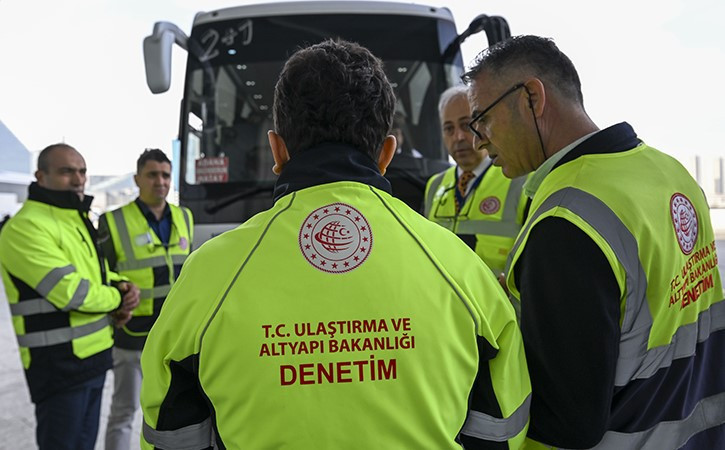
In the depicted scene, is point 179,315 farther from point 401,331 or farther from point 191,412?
point 401,331

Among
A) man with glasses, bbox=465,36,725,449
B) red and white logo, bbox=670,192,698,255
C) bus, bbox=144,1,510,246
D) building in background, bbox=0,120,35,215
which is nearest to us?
man with glasses, bbox=465,36,725,449

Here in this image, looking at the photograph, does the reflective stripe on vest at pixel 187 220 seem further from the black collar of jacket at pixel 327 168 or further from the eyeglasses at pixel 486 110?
the black collar of jacket at pixel 327 168

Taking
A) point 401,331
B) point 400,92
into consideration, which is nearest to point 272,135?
point 401,331

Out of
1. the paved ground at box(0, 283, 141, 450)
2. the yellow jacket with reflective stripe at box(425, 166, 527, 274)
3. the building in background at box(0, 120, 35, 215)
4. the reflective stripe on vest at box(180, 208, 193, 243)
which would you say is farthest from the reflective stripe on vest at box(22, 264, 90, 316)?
the building in background at box(0, 120, 35, 215)

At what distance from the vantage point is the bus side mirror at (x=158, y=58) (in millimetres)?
3582

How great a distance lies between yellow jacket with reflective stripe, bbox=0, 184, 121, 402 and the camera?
246 centimetres

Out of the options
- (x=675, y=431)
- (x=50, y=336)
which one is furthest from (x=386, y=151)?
(x=50, y=336)

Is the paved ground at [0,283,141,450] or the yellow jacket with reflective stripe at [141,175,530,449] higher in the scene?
the yellow jacket with reflective stripe at [141,175,530,449]

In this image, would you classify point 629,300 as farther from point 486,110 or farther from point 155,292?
point 155,292

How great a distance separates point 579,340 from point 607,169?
381 millimetres

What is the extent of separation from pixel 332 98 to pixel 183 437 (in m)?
0.64

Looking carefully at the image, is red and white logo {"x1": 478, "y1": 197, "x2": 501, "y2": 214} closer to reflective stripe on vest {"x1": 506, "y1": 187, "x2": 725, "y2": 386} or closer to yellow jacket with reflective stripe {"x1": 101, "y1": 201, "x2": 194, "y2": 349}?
reflective stripe on vest {"x1": 506, "y1": 187, "x2": 725, "y2": 386}

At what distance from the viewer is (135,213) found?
326 cm

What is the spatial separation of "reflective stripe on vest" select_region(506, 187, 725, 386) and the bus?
266 centimetres
